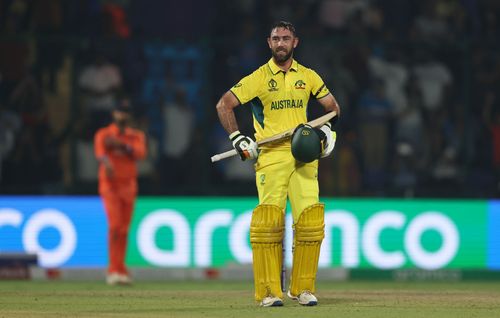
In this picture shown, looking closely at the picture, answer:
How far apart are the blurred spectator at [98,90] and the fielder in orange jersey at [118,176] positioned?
282cm

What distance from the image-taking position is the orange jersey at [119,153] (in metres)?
15.4

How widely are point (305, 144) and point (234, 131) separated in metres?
0.62

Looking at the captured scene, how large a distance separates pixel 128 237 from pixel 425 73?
17.0ft

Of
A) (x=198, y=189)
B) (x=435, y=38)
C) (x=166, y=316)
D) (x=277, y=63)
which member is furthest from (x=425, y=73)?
(x=166, y=316)

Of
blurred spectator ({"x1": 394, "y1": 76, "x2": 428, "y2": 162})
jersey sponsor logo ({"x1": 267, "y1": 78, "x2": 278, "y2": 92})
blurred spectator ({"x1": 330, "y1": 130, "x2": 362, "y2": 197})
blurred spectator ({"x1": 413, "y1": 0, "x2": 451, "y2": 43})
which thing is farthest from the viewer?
blurred spectator ({"x1": 413, "y1": 0, "x2": 451, "y2": 43})

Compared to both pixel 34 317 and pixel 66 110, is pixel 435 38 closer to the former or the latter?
pixel 66 110

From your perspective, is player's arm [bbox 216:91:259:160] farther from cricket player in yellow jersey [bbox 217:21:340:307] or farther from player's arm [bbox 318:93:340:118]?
player's arm [bbox 318:93:340:118]

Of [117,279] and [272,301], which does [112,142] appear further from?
[272,301]

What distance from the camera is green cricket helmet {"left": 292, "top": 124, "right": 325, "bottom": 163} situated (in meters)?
10.9

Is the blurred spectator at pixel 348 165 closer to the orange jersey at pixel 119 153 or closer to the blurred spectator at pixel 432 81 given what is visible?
the blurred spectator at pixel 432 81

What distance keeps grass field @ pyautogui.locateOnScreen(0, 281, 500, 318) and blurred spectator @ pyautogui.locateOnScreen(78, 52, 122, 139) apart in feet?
10.9

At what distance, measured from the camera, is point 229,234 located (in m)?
17.1

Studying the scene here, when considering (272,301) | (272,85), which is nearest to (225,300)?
(272,301)

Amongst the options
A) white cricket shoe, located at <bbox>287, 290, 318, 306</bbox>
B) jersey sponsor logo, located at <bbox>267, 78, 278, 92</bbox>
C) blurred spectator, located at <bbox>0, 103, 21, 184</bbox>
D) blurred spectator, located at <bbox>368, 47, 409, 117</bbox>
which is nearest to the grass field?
white cricket shoe, located at <bbox>287, 290, 318, 306</bbox>
